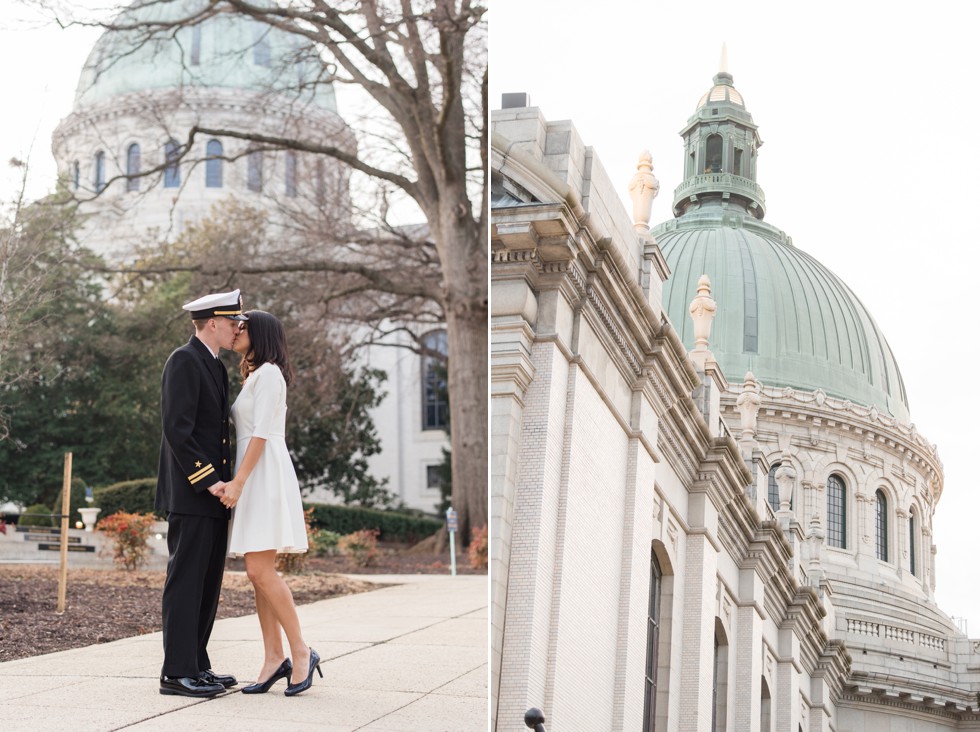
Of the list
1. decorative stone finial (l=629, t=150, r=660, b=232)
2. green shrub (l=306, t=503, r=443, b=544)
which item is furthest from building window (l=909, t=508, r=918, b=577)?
decorative stone finial (l=629, t=150, r=660, b=232)

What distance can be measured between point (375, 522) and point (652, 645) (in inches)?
1023

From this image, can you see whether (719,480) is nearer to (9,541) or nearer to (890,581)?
(9,541)

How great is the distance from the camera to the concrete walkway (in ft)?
19.0

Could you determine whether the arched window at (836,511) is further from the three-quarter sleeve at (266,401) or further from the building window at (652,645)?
the three-quarter sleeve at (266,401)

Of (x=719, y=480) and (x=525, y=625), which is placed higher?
(x=719, y=480)

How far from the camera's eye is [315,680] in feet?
23.4

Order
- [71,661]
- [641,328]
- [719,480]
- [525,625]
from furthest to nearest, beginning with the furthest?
[719,480] < [641,328] < [525,625] < [71,661]

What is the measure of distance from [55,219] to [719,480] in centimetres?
1583

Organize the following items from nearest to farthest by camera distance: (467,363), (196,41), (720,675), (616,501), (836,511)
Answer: (616,501)
(720,675)
(467,363)
(836,511)
(196,41)

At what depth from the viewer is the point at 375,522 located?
138 feet

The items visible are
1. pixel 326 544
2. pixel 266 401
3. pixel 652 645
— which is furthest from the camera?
pixel 326 544

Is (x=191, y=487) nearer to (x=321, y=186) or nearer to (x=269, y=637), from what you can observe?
(x=269, y=637)

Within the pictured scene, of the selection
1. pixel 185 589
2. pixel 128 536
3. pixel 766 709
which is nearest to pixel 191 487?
pixel 185 589

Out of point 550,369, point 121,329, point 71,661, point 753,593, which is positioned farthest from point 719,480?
point 121,329
